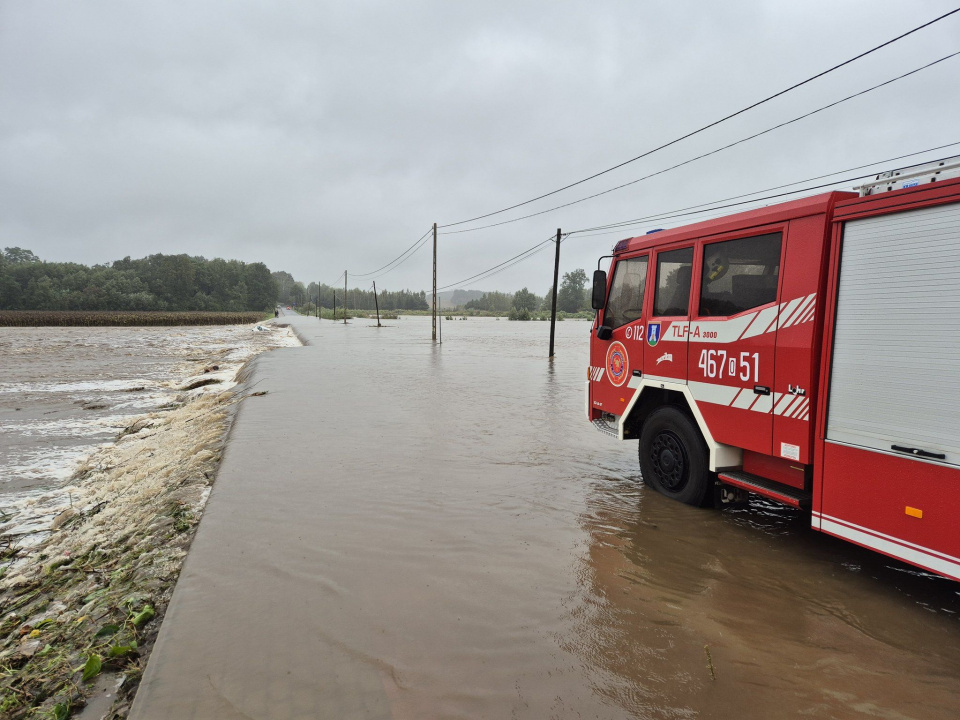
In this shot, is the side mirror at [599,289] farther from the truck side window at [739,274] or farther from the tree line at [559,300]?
the tree line at [559,300]

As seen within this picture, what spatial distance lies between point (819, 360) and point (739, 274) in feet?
3.93

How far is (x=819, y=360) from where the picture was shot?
4375 millimetres

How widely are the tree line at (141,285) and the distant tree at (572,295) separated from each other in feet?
A: 280

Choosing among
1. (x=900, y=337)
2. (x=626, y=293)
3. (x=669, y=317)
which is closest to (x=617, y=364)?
(x=626, y=293)

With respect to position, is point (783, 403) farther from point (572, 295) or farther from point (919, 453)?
point (572, 295)

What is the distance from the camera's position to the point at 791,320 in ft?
15.0

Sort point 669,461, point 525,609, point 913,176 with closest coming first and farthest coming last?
1. point 913,176
2. point 525,609
3. point 669,461

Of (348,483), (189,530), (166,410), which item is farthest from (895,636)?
(166,410)

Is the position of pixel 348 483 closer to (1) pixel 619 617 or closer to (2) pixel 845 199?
(1) pixel 619 617

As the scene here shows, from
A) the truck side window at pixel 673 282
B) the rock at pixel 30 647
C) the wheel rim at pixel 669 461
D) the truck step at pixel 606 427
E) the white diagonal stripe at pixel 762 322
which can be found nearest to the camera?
the rock at pixel 30 647

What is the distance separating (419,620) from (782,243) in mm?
4349

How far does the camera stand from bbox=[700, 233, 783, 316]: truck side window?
4.87 metres

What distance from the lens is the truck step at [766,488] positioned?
4520 mm

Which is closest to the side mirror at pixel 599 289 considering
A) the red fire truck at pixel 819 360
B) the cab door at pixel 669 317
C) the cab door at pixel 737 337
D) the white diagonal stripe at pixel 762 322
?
the red fire truck at pixel 819 360
